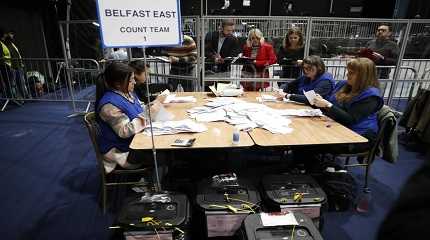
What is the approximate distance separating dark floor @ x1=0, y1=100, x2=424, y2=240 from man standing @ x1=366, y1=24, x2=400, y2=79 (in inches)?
53.0

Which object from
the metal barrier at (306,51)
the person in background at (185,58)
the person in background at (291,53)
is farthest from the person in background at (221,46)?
the person in background at (291,53)

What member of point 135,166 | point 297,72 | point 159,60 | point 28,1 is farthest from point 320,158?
point 28,1

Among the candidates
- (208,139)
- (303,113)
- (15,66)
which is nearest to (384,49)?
(303,113)

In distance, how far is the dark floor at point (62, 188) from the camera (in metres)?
2.12

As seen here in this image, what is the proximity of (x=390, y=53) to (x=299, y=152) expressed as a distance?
255 cm

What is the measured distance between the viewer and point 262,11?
7.39 m

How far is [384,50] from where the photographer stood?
416cm

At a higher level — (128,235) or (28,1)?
(28,1)

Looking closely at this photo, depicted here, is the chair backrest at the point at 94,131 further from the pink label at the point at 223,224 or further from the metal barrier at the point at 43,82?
the metal barrier at the point at 43,82

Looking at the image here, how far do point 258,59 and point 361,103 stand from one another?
196cm

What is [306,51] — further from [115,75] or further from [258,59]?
[115,75]

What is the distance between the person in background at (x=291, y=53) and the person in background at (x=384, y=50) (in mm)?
1111

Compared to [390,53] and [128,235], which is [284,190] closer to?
[128,235]

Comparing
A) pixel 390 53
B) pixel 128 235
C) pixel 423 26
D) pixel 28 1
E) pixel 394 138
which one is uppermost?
pixel 28 1
